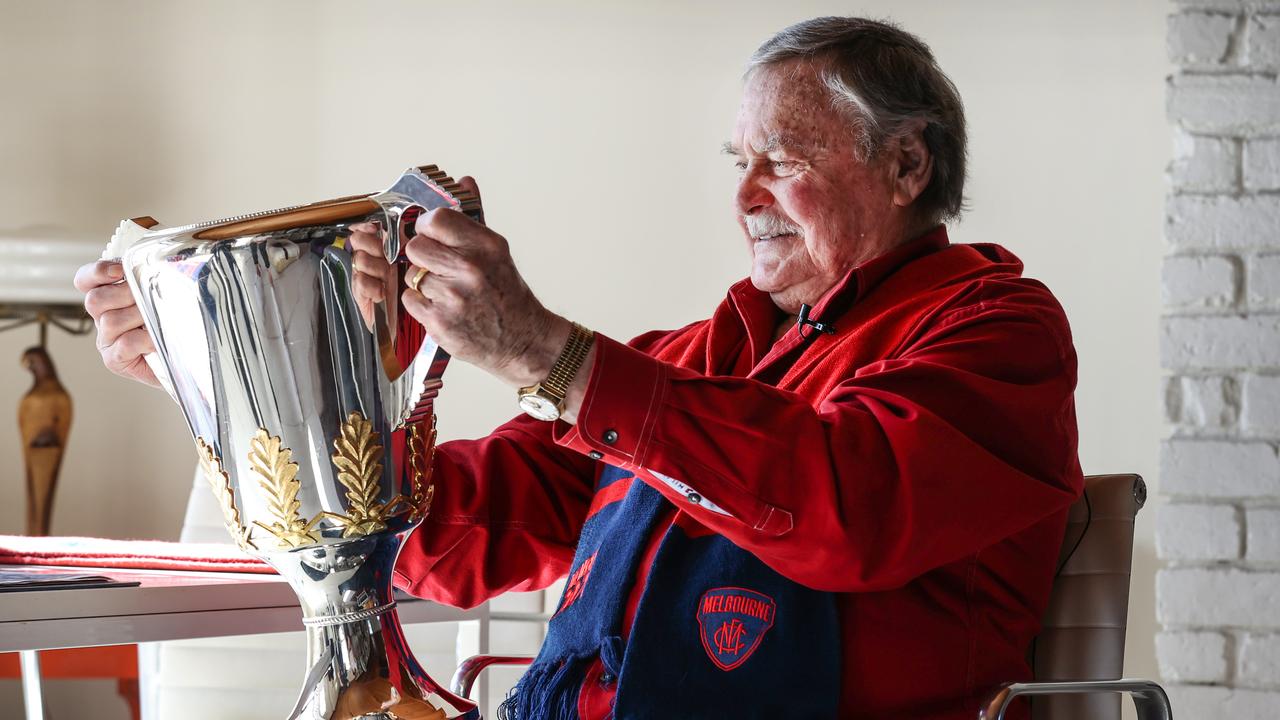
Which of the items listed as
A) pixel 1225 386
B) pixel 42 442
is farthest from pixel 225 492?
pixel 42 442

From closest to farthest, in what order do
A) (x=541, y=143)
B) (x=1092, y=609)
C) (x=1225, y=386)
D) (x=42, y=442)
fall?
(x=1092, y=609)
(x=1225, y=386)
(x=42, y=442)
(x=541, y=143)

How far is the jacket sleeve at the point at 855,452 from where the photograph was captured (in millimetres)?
806

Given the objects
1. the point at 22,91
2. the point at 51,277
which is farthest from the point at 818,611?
the point at 22,91

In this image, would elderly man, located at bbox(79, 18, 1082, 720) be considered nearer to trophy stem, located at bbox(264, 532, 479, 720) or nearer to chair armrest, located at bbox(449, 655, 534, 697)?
chair armrest, located at bbox(449, 655, 534, 697)

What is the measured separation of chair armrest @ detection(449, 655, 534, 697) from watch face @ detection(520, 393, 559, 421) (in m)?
0.50

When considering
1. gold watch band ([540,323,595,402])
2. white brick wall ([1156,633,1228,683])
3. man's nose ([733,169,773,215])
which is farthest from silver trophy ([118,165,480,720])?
white brick wall ([1156,633,1228,683])

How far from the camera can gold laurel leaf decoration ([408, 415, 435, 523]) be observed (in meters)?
0.88

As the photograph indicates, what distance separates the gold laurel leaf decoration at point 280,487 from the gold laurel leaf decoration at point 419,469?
9 centimetres

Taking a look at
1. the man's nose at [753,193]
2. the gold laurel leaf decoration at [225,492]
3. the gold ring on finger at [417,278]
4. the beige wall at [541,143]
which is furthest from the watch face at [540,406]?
the beige wall at [541,143]

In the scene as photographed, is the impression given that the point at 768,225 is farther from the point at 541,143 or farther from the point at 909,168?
the point at 541,143

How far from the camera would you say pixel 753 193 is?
1.28 metres

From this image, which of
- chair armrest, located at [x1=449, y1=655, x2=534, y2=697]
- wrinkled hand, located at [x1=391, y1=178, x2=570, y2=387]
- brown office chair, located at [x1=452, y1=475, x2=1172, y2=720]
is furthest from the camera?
chair armrest, located at [x1=449, y1=655, x2=534, y2=697]

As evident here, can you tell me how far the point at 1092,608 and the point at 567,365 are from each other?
1.98 feet

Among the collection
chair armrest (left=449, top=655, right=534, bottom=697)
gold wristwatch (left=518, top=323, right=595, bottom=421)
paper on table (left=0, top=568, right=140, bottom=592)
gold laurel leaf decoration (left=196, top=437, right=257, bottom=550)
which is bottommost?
chair armrest (left=449, top=655, right=534, bottom=697)
